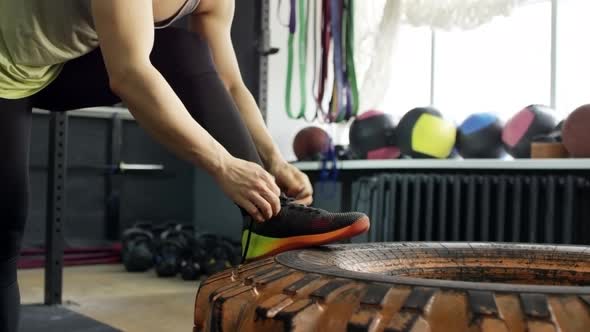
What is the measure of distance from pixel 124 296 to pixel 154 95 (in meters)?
1.85

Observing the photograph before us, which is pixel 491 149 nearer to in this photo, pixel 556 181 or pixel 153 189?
pixel 556 181

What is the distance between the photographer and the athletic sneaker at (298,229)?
90 centimetres

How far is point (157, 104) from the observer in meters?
0.85

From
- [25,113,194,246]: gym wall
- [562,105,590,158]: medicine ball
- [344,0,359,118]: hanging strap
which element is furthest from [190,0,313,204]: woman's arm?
[25,113,194,246]: gym wall

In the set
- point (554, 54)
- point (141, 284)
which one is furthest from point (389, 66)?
point (141, 284)

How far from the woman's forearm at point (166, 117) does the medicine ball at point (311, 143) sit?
2.18 m

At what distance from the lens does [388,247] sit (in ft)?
2.81

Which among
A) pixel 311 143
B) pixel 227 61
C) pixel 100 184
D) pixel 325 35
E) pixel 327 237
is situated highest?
pixel 325 35

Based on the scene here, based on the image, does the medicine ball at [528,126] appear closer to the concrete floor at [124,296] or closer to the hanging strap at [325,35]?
the hanging strap at [325,35]

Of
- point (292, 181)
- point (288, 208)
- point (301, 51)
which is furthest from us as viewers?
point (301, 51)

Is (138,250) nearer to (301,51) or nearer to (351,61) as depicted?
(301,51)

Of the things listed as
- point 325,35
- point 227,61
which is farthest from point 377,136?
point 227,61

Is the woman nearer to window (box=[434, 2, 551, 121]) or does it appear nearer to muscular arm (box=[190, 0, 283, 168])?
muscular arm (box=[190, 0, 283, 168])

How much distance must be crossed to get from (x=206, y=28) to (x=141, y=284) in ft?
6.37
